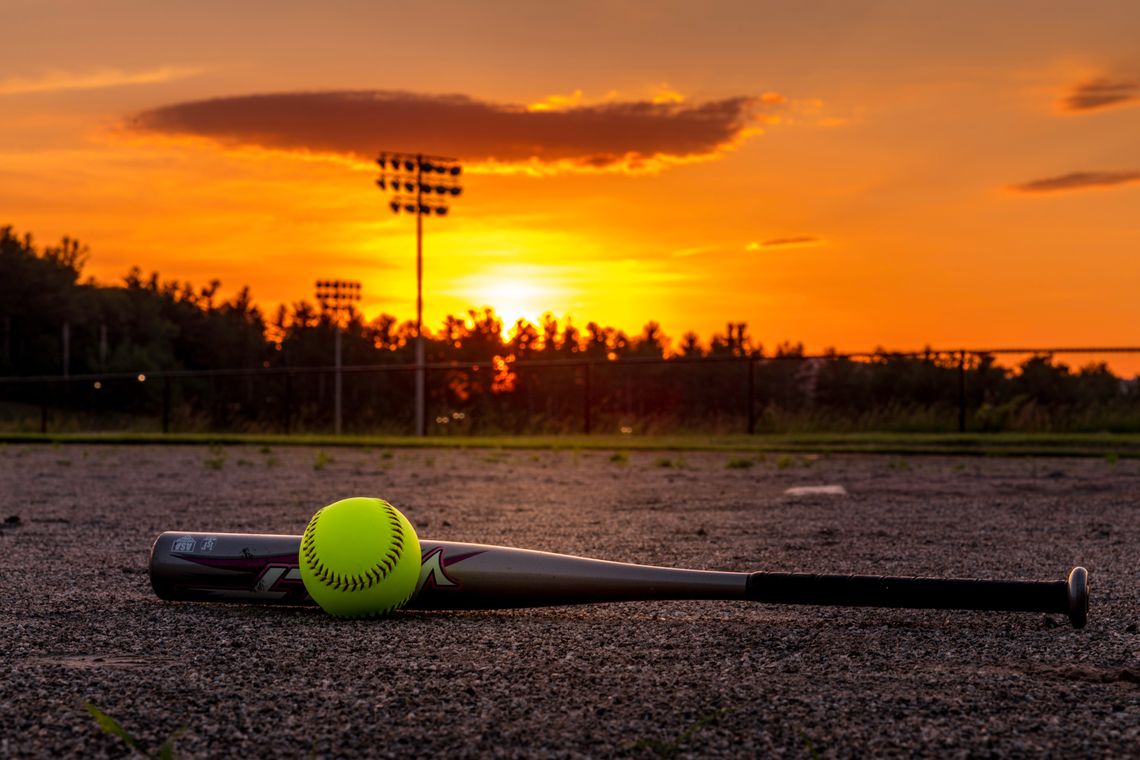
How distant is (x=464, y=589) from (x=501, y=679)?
90cm

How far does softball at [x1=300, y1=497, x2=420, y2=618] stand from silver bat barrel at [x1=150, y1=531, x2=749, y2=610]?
5.4 inches

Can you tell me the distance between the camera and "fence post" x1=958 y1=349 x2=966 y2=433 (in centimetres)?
1788

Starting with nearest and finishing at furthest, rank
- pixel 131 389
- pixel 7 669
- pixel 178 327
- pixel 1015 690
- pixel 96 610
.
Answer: pixel 1015 690 → pixel 7 669 → pixel 96 610 → pixel 131 389 → pixel 178 327

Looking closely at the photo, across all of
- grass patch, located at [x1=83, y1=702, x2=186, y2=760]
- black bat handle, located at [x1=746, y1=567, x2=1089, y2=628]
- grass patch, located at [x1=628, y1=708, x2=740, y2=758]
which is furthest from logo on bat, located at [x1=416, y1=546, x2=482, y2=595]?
grass patch, located at [x1=628, y1=708, x2=740, y2=758]

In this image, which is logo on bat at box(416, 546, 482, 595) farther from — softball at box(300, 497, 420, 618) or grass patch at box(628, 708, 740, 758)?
grass patch at box(628, 708, 740, 758)

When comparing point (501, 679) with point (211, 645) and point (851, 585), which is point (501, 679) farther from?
point (851, 585)

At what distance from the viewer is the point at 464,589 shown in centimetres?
369

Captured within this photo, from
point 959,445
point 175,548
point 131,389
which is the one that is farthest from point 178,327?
point 175,548

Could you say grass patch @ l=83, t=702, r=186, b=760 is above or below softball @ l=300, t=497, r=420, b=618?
below

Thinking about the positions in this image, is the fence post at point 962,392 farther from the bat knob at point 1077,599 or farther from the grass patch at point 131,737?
the grass patch at point 131,737

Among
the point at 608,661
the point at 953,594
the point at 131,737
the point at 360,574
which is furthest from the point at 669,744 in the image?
the point at 360,574

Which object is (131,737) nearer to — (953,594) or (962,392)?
→ (953,594)

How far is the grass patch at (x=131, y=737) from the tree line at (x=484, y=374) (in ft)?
53.5

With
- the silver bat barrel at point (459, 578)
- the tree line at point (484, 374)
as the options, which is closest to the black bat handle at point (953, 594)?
the silver bat barrel at point (459, 578)
